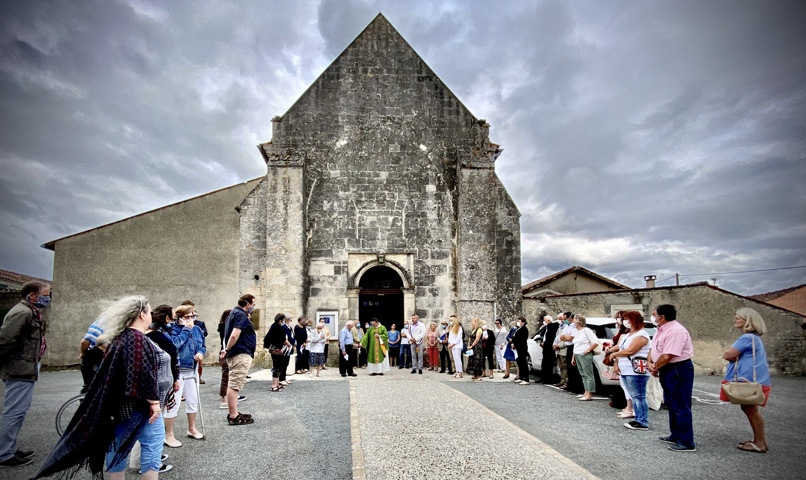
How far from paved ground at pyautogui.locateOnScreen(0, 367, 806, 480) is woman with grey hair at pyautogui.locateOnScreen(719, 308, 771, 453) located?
0.21 metres

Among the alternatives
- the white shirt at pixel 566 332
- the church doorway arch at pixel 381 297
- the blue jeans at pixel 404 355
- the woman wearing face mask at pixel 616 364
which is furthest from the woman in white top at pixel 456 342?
the woman wearing face mask at pixel 616 364

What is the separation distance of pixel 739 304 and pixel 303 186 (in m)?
14.1

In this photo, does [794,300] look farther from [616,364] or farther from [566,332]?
[616,364]

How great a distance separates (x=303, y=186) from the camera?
1622cm

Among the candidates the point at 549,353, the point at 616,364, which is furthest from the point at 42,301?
the point at 549,353

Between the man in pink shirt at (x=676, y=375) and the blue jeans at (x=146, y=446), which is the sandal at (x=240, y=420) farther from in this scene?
the man in pink shirt at (x=676, y=375)

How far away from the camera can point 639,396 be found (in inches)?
297

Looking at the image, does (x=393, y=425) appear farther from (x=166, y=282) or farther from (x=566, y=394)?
(x=166, y=282)

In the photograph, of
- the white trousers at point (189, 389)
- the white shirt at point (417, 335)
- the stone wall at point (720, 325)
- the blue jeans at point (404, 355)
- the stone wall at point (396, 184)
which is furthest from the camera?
the stone wall at point (396, 184)

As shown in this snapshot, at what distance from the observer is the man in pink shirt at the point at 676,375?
20.2 ft

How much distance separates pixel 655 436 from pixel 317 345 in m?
9.22

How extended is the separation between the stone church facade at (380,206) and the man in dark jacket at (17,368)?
9.68 meters

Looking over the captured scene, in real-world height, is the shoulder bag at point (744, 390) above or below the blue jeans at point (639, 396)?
above

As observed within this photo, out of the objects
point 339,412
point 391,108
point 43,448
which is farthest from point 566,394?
point 391,108
